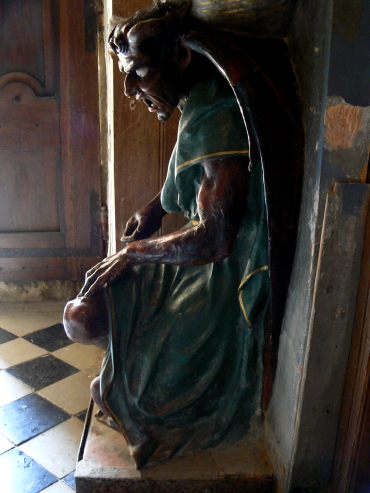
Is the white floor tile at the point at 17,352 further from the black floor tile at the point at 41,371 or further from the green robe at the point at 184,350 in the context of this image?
the green robe at the point at 184,350

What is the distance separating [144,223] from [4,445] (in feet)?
3.00

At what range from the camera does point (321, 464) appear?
123 centimetres

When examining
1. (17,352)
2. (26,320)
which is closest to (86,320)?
(17,352)

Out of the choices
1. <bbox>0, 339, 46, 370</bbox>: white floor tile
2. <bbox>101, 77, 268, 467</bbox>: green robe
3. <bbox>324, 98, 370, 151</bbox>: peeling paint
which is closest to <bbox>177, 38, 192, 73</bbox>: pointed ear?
<bbox>101, 77, 268, 467</bbox>: green robe

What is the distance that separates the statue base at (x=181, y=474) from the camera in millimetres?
1301

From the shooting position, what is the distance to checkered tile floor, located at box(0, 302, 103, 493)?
157 centimetres

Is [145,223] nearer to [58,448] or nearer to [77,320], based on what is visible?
[77,320]

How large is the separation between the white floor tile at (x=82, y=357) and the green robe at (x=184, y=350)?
0.91 meters

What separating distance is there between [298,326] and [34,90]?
7.44 feet

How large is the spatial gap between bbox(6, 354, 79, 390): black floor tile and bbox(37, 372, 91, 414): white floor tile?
4cm

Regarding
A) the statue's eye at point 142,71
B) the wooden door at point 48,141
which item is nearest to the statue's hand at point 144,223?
the statue's eye at point 142,71

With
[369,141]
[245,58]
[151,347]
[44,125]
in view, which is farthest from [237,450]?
[44,125]

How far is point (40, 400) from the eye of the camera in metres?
1.99

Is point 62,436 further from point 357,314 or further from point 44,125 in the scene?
point 44,125
